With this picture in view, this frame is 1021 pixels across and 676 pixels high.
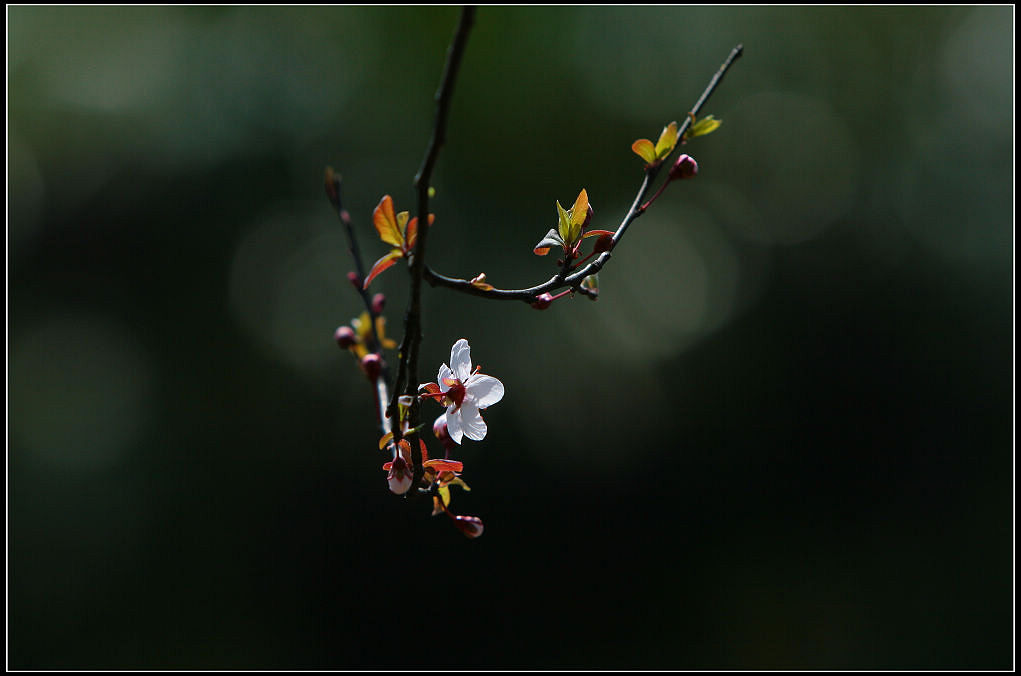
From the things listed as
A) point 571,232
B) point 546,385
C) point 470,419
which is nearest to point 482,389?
point 470,419

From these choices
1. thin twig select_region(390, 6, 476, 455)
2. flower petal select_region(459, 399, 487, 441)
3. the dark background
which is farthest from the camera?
the dark background

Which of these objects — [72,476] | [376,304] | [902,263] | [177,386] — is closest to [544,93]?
[902,263]

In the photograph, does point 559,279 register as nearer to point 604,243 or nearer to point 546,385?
point 604,243

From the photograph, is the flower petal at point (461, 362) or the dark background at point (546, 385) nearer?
the flower petal at point (461, 362)

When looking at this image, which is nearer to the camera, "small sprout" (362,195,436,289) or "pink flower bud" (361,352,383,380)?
"small sprout" (362,195,436,289)

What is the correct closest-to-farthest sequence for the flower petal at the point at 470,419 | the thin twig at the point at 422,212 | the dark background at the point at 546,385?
the thin twig at the point at 422,212
the flower petal at the point at 470,419
the dark background at the point at 546,385

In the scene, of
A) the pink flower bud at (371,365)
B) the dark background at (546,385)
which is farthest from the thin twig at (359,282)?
the dark background at (546,385)

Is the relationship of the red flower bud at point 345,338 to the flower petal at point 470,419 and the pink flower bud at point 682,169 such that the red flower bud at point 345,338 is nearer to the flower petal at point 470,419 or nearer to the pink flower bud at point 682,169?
the flower petal at point 470,419

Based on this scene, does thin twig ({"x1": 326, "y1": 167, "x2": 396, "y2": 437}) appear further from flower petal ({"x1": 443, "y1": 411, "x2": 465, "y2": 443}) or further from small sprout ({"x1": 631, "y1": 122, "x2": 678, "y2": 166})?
small sprout ({"x1": 631, "y1": 122, "x2": 678, "y2": 166})

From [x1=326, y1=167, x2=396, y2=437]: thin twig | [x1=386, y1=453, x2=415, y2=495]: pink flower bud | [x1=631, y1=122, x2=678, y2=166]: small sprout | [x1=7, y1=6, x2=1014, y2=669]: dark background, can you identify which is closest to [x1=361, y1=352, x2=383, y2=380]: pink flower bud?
[x1=326, y1=167, x2=396, y2=437]: thin twig
